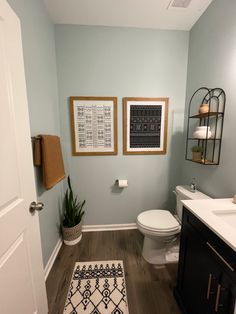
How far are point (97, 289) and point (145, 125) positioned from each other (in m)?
1.80

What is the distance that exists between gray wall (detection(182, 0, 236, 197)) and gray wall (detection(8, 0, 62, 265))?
163 cm

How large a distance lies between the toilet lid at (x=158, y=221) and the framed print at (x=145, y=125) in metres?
0.79

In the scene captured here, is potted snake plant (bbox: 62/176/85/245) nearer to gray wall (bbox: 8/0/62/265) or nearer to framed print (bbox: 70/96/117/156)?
gray wall (bbox: 8/0/62/265)

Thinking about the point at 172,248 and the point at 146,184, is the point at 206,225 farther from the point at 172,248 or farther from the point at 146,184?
the point at 146,184

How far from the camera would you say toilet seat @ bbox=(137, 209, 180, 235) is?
1.50 metres

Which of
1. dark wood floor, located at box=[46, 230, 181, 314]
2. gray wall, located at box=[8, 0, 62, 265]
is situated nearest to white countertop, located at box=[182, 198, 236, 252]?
dark wood floor, located at box=[46, 230, 181, 314]

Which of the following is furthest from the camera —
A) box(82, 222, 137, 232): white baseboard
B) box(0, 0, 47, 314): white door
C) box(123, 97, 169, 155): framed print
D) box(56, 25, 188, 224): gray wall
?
box(82, 222, 137, 232): white baseboard

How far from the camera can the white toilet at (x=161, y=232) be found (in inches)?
59.7

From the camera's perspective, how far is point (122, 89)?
76.9 inches

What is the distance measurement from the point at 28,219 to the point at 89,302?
93 cm

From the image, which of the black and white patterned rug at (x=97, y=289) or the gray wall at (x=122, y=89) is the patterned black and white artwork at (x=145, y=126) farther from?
the black and white patterned rug at (x=97, y=289)

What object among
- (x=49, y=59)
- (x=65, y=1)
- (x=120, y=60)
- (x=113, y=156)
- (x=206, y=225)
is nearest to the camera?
(x=206, y=225)

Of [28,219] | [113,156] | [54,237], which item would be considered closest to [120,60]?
[113,156]

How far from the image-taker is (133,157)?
2.11 meters
